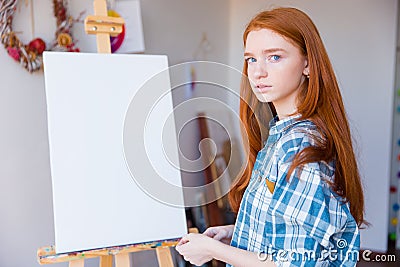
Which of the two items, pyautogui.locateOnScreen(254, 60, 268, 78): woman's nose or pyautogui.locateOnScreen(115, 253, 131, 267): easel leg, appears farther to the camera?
pyautogui.locateOnScreen(115, 253, 131, 267): easel leg

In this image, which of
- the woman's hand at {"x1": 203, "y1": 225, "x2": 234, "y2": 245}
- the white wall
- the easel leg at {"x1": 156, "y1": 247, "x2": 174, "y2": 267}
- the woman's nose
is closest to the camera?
the woman's nose

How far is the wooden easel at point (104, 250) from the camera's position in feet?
4.43

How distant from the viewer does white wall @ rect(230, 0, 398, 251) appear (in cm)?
291

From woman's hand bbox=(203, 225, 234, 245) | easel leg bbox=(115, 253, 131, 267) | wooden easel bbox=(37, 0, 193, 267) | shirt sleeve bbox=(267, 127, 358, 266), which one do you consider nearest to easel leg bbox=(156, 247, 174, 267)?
wooden easel bbox=(37, 0, 193, 267)

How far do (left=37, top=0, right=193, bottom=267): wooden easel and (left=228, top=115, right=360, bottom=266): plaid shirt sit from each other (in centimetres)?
48

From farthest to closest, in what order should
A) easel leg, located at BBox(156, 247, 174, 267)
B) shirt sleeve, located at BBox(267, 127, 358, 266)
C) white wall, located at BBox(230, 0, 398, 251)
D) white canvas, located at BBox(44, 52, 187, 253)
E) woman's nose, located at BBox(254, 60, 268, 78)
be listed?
1. white wall, located at BBox(230, 0, 398, 251)
2. easel leg, located at BBox(156, 247, 174, 267)
3. white canvas, located at BBox(44, 52, 187, 253)
4. woman's nose, located at BBox(254, 60, 268, 78)
5. shirt sleeve, located at BBox(267, 127, 358, 266)

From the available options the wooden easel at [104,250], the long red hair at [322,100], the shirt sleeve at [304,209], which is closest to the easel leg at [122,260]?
the wooden easel at [104,250]

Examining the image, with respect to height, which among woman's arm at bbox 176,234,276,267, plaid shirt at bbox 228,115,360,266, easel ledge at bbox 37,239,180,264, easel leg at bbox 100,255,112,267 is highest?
plaid shirt at bbox 228,115,360,266

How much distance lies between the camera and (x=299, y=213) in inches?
35.9

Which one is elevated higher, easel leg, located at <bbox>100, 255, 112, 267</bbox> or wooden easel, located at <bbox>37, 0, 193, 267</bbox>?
wooden easel, located at <bbox>37, 0, 193, 267</bbox>

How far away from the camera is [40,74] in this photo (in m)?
1.84

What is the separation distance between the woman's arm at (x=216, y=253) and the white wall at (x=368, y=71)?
6.83 ft

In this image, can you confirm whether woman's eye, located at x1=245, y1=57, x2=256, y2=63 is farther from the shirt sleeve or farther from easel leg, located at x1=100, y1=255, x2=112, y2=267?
easel leg, located at x1=100, y1=255, x2=112, y2=267

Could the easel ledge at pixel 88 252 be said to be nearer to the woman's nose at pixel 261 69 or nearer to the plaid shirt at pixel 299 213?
the plaid shirt at pixel 299 213
